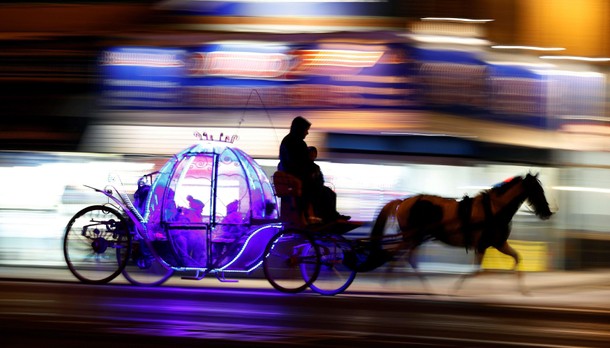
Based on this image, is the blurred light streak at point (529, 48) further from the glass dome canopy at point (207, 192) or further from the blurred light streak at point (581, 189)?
the glass dome canopy at point (207, 192)

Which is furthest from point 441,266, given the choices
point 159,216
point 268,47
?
point 159,216

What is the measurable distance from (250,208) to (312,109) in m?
3.83

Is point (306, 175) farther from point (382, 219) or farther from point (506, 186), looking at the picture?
point (506, 186)

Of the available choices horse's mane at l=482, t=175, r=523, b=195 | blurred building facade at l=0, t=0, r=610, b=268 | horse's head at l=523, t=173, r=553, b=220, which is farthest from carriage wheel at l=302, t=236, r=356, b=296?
blurred building facade at l=0, t=0, r=610, b=268

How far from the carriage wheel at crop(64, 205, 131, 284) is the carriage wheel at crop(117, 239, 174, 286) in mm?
136

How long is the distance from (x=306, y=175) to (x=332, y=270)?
1.26m

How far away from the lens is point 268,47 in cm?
1534

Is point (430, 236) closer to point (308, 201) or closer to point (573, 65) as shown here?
point (308, 201)

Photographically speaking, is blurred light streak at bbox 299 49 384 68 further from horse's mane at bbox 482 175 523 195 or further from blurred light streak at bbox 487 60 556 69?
horse's mane at bbox 482 175 523 195

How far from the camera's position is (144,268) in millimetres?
12148

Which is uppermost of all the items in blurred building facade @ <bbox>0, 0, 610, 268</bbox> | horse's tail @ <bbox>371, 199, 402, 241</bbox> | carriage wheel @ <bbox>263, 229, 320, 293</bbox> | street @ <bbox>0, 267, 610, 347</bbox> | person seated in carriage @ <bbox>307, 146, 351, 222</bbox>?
blurred building facade @ <bbox>0, 0, 610, 268</bbox>

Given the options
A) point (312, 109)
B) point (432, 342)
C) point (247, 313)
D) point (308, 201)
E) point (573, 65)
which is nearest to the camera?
point (432, 342)

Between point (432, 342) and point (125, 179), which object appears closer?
point (432, 342)

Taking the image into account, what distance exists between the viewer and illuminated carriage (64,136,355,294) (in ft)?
37.9
